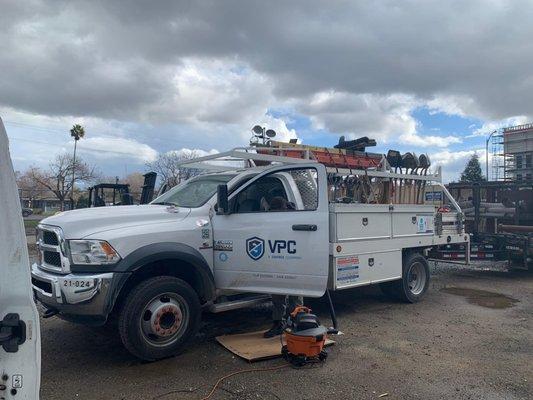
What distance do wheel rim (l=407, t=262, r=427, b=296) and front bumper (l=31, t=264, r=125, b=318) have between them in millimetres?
5113

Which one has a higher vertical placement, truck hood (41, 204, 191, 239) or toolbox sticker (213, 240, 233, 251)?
truck hood (41, 204, 191, 239)

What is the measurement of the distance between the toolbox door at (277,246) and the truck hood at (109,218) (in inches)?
23.8

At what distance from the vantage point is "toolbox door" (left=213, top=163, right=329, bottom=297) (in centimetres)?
518

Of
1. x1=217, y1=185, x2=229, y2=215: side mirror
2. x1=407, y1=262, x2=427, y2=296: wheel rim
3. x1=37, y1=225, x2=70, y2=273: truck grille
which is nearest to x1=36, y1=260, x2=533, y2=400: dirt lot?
x1=407, y1=262, x2=427, y2=296: wheel rim

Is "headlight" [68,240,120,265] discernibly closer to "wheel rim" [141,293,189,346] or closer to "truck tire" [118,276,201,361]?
"truck tire" [118,276,201,361]

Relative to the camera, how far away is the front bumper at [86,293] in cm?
437

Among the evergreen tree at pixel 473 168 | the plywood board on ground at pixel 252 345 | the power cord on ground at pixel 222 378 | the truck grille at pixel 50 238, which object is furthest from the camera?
the evergreen tree at pixel 473 168

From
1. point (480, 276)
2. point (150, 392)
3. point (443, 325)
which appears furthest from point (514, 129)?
point (150, 392)

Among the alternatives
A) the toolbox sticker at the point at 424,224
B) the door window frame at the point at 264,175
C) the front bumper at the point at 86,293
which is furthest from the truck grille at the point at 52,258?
the toolbox sticker at the point at 424,224

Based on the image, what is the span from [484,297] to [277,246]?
199 inches

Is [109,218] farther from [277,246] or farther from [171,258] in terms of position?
[277,246]

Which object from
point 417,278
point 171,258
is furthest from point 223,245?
point 417,278

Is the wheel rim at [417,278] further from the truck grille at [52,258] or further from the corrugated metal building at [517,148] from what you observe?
the corrugated metal building at [517,148]

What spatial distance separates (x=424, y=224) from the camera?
25.2 ft
